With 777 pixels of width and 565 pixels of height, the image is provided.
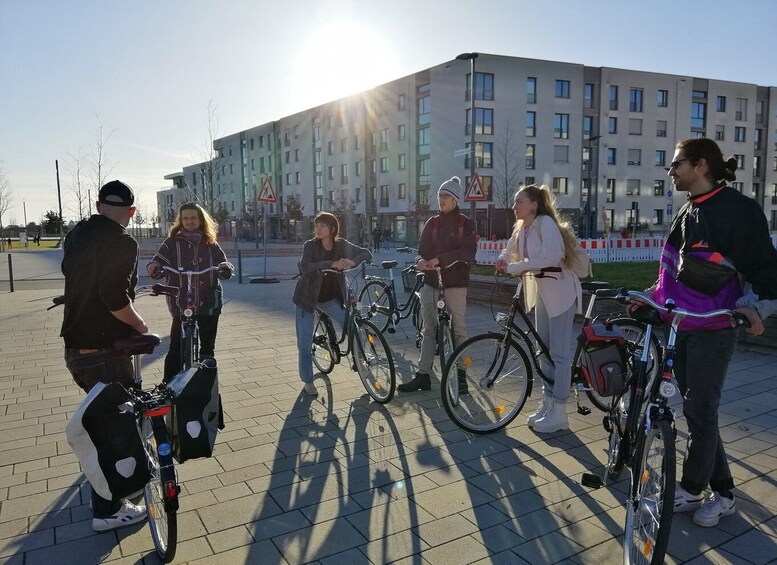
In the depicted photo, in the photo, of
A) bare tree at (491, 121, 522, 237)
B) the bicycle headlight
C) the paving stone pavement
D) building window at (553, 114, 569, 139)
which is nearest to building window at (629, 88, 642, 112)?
building window at (553, 114, 569, 139)

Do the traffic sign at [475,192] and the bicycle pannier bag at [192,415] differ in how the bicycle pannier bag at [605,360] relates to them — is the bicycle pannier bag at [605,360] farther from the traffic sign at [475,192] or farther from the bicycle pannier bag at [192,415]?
the traffic sign at [475,192]

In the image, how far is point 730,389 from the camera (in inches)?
226

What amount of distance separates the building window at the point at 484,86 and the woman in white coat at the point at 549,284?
4616 cm

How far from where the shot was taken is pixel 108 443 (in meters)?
2.69

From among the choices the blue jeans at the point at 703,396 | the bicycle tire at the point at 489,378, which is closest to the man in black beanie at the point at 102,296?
the bicycle tire at the point at 489,378

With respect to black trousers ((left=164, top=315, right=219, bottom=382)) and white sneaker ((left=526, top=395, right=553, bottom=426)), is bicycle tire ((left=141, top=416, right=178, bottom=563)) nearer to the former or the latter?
black trousers ((left=164, top=315, right=219, bottom=382))

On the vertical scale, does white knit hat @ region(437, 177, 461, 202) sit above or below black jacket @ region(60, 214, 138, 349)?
above

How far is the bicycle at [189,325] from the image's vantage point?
5027 mm

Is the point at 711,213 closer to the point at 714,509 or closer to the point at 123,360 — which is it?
the point at 714,509

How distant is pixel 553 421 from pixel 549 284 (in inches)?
43.9

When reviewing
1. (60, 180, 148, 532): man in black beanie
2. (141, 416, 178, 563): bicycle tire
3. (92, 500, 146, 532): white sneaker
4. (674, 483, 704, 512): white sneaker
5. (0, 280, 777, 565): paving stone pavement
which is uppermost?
(60, 180, 148, 532): man in black beanie

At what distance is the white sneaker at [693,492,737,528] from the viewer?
321cm

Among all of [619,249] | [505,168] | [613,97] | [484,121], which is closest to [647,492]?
[619,249]

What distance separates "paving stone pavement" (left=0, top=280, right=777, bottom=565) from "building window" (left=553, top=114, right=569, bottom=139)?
157 feet
